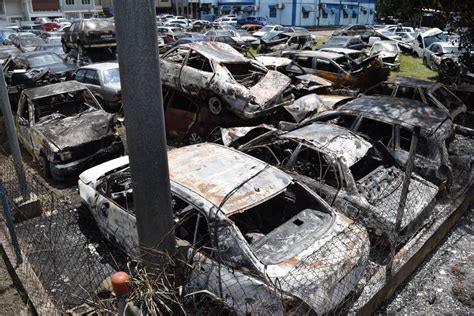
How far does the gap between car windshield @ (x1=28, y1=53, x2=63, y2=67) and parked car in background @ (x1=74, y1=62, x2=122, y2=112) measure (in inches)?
116

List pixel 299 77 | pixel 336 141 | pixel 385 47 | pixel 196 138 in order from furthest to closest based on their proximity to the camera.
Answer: pixel 385 47 → pixel 299 77 → pixel 196 138 → pixel 336 141

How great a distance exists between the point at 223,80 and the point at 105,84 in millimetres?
4294

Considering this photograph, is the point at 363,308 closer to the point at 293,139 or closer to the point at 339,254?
the point at 339,254

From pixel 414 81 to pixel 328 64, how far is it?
411 cm

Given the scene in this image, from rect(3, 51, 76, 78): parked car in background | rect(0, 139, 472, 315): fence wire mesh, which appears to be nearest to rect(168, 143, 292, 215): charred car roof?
rect(0, 139, 472, 315): fence wire mesh

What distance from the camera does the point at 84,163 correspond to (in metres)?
7.41

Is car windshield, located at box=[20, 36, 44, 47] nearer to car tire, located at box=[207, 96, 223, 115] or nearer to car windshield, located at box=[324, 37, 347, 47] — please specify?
car windshield, located at box=[324, 37, 347, 47]

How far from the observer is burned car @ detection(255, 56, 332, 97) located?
35.6ft

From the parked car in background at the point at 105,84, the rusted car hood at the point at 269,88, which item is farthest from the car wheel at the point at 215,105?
the parked car in background at the point at 105,84

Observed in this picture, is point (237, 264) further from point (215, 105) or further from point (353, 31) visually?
point (353, 31)

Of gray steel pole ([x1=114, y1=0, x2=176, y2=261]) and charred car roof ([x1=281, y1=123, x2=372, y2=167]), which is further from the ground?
gray steel pole ([x1=114, y1=0, x2=176, y2=261])

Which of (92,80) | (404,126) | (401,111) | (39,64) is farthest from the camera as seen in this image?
(39,64)

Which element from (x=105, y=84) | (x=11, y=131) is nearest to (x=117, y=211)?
(x=11, y=131)

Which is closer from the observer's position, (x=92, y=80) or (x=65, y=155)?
(x=65, y=155)
